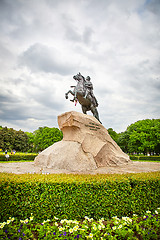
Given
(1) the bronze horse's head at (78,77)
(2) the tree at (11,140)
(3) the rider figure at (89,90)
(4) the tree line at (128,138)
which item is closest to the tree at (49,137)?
(4) the tree line at (128,138)

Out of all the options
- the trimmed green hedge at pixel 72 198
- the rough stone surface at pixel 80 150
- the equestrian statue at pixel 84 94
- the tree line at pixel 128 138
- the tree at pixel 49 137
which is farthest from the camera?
the tree at pixel 49 137

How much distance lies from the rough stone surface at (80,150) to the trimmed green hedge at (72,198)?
173 inches

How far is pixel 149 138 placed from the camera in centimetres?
3303

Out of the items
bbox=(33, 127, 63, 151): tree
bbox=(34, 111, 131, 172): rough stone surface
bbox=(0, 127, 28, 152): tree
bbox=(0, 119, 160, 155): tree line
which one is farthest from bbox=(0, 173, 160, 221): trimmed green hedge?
bbox=(0, 127, 28, 152): tree

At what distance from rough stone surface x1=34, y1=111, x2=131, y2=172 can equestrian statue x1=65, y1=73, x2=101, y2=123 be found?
3716 mm

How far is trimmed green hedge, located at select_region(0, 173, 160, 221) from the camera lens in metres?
3.69

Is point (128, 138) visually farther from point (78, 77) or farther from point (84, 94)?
point (78, 77)

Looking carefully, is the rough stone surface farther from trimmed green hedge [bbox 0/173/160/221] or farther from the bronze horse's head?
the bronze horse's head

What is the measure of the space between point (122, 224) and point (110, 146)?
26.7ft

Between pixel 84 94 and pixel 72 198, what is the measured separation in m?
10.9

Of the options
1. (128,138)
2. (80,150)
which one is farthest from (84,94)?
(128,138)

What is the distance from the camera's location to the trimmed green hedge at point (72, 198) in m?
3.69

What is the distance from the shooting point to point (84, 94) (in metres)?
13.9

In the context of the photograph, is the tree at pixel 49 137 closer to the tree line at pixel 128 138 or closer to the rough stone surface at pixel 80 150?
the tree line at pixel 128 138
